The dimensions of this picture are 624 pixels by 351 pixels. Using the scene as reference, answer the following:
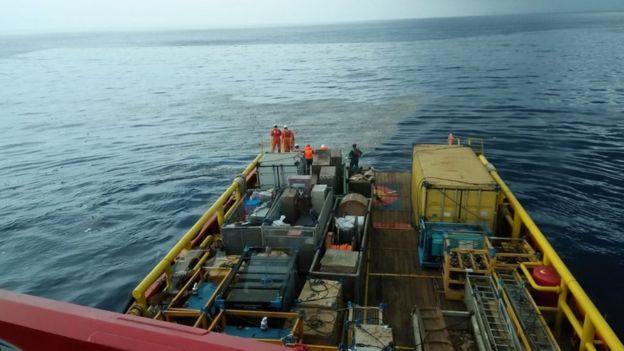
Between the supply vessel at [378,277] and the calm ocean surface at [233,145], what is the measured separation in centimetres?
648

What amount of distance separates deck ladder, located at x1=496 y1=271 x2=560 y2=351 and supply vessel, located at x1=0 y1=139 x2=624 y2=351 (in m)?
0.03

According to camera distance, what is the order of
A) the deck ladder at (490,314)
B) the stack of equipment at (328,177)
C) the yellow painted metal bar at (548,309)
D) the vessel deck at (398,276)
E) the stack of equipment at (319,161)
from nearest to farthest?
1. the deck ladder at (490,314)
2. the yellow painted metal bar at (548,309)
3. the vessel deck at (398,276)
4. the stack of equipment at (328,177)
5. the stack of equipment at (319,161)

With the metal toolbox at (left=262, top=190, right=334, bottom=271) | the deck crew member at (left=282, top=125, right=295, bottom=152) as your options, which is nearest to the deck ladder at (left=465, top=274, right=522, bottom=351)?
the metal toolbox at (left=262, top=190, right=334, bottom=271)

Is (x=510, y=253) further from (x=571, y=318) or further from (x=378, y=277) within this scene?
(x=378, y=277)

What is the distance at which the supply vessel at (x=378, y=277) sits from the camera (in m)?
9.79

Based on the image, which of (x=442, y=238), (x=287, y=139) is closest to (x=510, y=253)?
(x=442, y=238)

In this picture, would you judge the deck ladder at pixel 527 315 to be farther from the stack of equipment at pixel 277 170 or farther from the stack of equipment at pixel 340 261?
the stack of equipment at pixel 277 170

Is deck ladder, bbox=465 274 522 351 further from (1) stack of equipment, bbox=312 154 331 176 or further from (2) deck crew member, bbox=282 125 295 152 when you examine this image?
(2) deck crew member, bbox=282 125 295 152

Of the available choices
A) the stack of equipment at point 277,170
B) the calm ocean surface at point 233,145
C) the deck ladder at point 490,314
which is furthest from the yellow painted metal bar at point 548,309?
the stack of equipment at point 277,170

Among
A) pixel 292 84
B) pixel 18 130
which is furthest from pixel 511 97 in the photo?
pixel 18 130

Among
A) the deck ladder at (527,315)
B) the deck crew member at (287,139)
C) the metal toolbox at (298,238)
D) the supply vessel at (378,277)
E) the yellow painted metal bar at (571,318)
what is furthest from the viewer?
the deck crew member at (287,139)

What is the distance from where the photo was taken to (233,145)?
131 feet

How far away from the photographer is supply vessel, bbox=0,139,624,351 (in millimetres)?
9789

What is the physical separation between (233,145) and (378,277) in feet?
94.4
